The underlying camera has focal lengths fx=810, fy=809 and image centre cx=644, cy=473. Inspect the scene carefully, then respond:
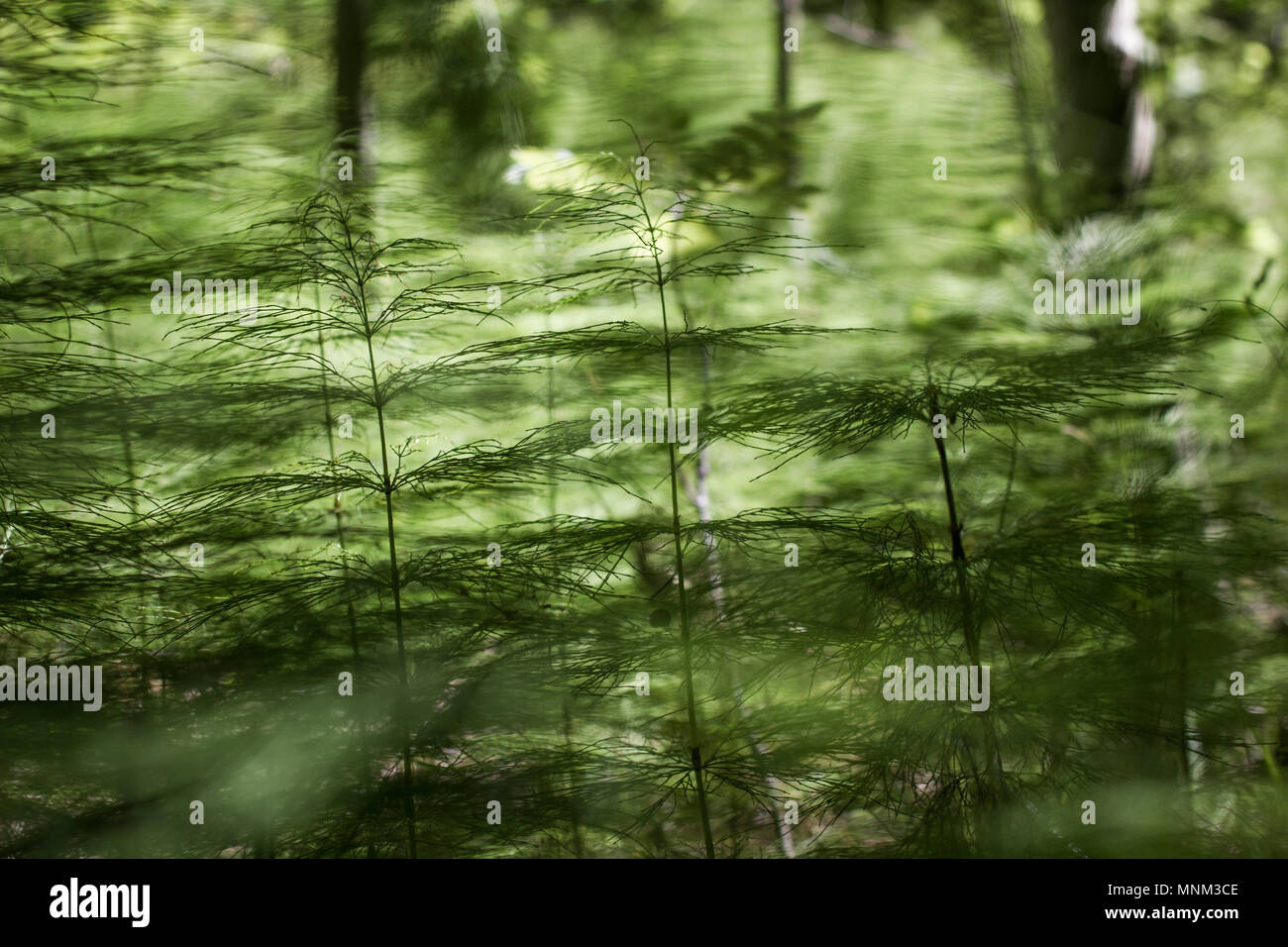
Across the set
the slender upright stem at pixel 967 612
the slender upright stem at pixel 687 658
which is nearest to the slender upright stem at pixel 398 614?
the slender upright stem at pixel 687 658

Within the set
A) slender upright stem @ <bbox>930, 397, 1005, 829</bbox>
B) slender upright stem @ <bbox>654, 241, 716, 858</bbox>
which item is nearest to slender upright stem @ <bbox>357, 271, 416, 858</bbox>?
slender upright stem @ <bbox>654, 241, 716, 858</bbox>

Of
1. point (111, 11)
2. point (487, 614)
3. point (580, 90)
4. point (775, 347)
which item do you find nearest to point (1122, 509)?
point (775, 347)

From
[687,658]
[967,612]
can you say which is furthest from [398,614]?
[967,612]

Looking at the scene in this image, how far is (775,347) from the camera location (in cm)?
201

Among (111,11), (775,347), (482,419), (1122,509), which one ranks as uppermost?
(111,11)

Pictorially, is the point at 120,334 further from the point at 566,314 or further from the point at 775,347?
the point at 775,347

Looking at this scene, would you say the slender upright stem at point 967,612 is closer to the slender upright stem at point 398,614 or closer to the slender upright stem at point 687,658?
the slender upright stem at point 687,658

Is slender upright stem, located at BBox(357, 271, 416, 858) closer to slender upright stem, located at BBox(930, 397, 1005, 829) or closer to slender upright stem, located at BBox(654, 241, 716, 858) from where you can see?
slender upright stem, located at BBox(654, 241, 716, 858)

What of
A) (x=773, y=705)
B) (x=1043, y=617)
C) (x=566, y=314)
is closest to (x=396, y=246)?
(x=566, y=314)

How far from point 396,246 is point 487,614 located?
906mm

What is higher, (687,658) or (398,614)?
(398,614)

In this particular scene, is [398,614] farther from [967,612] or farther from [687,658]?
[967,612]
